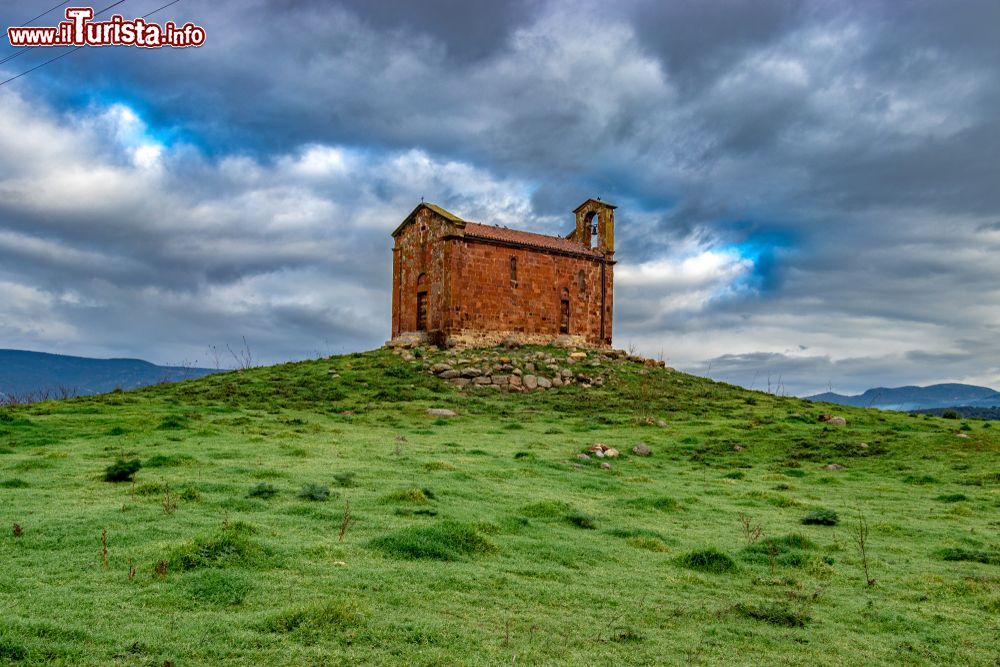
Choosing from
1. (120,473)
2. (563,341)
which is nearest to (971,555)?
(120,473)

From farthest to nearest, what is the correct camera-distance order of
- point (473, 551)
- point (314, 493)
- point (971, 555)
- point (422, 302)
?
1. point (422, 302)
2. point (314, 493)
3. point (971, 555)
4. point (473, 551)

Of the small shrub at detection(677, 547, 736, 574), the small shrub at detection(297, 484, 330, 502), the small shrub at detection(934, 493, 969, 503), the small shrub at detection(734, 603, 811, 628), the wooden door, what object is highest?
the wooden door

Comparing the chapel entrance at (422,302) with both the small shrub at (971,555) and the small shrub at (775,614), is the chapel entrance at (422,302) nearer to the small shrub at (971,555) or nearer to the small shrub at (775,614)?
the small shrub at (971,555)

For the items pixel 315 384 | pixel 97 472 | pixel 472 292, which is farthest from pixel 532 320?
pixel 97 472

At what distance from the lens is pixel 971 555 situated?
526 inches

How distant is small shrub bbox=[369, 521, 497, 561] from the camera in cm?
1101

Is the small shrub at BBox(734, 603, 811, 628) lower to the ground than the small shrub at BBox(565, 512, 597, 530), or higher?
lower

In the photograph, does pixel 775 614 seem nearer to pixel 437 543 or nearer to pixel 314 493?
pixel 437 543

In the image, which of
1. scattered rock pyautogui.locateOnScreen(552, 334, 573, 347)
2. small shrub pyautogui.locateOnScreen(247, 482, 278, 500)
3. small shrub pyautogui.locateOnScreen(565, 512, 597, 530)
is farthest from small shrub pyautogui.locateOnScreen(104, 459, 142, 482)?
scattered rock pyautogui.locateOnScreen(552, 334, 573, 347)

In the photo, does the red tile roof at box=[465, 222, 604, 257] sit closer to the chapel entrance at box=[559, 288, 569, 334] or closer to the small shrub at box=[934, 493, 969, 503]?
the chapel entrance at box=[559, 288, 569, 334]

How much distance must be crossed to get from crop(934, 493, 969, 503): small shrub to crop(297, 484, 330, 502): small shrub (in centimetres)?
1694

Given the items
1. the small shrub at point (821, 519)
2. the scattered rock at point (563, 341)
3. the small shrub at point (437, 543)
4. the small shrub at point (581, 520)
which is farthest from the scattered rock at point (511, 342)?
the small shrub at point (437, 543)

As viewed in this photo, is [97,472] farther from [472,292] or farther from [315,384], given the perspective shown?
[472,292]

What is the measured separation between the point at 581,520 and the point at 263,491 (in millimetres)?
6559
